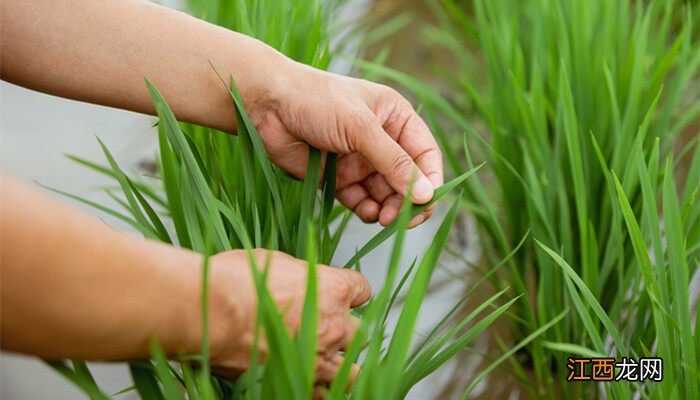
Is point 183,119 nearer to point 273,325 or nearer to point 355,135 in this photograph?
point 355,135

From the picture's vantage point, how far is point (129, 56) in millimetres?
1176

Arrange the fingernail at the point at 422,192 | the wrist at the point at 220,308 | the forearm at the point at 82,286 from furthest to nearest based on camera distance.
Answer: the fingernail at the point at 422,192
the wrist at the point at 220,308
the forearm at the point at 82,286

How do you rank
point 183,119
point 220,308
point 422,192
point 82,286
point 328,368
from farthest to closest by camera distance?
point 183,119 → point 422,192 → point 328,368 → point 220,308 → point 82,286

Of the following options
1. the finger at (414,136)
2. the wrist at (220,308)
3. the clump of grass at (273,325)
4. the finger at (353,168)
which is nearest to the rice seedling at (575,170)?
the finger at (414,136)

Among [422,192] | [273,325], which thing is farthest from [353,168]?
[273,325]

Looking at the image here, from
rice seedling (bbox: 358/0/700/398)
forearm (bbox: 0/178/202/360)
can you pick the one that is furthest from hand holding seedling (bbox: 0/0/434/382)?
rice seedling (bbox: 358/0/700/398)

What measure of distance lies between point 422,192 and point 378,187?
0.17 metres

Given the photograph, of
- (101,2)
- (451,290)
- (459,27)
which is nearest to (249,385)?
(101,2)

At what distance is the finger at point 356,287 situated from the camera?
3.36 ft

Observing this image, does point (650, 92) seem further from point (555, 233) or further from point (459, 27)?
point (459, 27)

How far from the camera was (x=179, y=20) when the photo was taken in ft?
3.89

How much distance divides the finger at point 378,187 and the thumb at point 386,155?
3.9 inches

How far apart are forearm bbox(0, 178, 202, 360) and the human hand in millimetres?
397

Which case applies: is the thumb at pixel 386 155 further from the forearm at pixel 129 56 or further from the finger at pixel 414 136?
the forearm at pixel 129 56
